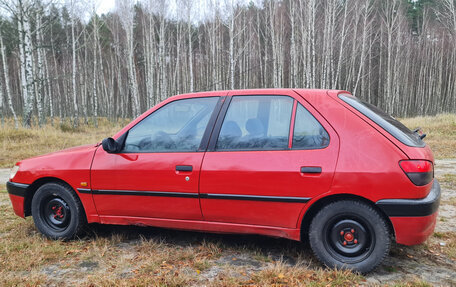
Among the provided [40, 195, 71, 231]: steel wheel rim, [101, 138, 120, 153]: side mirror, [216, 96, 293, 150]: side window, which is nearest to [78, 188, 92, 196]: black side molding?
[40, 195, 71, 231]: steel wheel rim

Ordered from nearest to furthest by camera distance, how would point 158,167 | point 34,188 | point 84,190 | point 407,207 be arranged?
1. point 407,207
2. point 158,167
3. point 84,190
4. point 34,188

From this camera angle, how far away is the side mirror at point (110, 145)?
10.6ft

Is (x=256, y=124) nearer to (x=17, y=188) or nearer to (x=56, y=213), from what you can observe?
(x=56, y=213)

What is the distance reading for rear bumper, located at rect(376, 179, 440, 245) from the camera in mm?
2482

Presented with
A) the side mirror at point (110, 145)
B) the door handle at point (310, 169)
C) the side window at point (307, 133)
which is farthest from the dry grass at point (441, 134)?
the side mirror at point (110, 145)

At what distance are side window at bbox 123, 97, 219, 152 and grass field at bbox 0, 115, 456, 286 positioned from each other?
3.30 ft

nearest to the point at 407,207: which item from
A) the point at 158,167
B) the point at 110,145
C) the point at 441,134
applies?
the point at 158,167

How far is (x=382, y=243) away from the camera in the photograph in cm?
256

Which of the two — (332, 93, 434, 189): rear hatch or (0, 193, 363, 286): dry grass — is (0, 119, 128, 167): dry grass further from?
(332, 93, 434, 189): rear hatch

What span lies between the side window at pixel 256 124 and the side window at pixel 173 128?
9.6 inches

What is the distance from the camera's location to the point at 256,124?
301 centimetres

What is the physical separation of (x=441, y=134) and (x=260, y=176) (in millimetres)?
13548

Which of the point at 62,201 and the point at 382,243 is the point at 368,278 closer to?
the point at 382,243

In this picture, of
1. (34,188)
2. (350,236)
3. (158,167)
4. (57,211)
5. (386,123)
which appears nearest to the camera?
(350,236)
